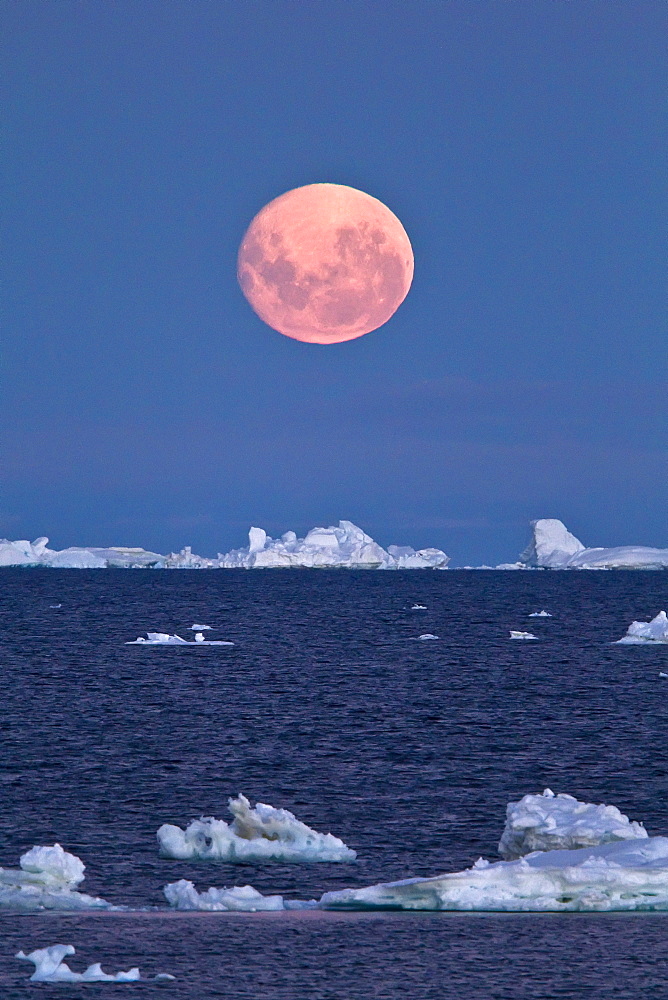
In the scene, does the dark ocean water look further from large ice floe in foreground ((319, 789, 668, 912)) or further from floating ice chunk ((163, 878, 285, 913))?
floating ice chunk ((163, 878, 285, 913))

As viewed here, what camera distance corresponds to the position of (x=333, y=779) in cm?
3669

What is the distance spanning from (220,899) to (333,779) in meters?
15.8

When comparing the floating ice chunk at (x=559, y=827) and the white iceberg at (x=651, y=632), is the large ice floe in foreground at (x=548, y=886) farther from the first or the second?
the white iceberg at (x=651, y=632)

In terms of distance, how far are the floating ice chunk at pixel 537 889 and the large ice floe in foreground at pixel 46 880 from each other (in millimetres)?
4193

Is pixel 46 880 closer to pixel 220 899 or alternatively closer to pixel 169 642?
pixel 220 899

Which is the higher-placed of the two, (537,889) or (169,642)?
(169,642)

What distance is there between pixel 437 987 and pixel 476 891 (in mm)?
3195

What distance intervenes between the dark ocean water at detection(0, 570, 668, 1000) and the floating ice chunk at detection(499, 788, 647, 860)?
1793mm

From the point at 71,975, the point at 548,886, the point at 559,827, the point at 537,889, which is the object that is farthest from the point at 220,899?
the point at 559,827

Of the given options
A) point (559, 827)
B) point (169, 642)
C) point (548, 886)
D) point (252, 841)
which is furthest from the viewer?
point (169, 642)

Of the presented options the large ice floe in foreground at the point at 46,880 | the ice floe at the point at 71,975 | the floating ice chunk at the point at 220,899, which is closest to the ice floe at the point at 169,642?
the large ice floe in foreground at the point at 46,880

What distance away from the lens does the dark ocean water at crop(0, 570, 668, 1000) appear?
18.2m

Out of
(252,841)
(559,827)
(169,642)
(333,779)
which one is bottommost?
(252,841)

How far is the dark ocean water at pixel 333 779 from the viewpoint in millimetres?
18156
